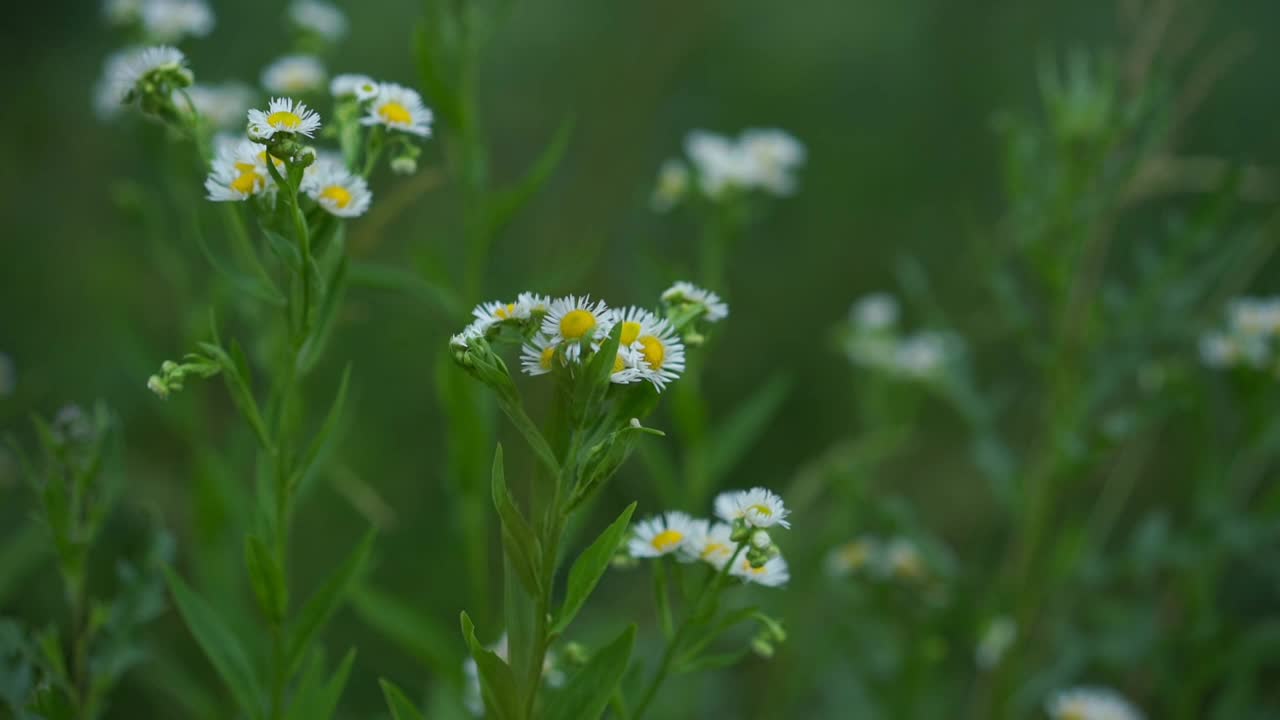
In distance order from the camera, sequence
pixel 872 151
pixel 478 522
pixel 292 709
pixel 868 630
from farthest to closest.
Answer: pixel 872 151, pixel 868 630, pixel 478 522, pixel 292 709

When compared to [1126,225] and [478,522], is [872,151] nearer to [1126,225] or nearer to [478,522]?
[1126,225]

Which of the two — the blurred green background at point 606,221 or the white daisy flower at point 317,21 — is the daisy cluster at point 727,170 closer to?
the blurred green background at point 606,221

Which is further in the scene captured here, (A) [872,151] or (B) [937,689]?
(A) [872,151]

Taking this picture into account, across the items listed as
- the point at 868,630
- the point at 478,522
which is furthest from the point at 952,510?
the point at 478,522

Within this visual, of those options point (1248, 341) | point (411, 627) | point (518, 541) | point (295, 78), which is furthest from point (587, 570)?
point (1248, 341)

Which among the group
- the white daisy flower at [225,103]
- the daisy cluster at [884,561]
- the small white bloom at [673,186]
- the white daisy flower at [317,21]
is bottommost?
Result: the daisy cluster at [884,561]

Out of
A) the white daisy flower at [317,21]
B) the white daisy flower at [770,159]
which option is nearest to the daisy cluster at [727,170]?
the white daisy flower at [770,159]

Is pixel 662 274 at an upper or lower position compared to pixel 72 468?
upper

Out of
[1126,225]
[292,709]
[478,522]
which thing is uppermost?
[1126,225]
